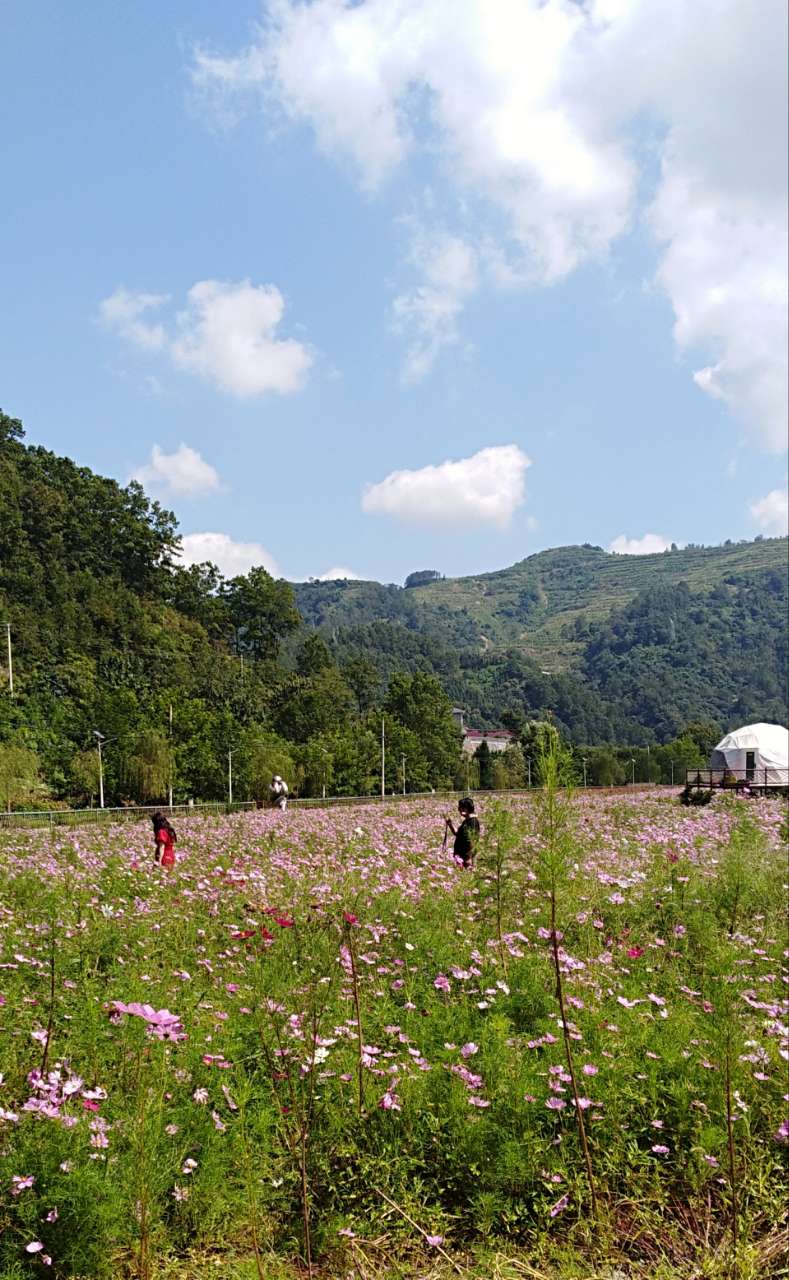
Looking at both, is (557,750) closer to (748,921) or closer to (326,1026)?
(326,1026)

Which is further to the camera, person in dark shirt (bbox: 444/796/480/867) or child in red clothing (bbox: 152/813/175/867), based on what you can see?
child in red clothing (bbox: 152/813/175/867)

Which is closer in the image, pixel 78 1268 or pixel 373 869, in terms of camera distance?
pixel 78 1268

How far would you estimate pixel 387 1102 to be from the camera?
12.7 feet

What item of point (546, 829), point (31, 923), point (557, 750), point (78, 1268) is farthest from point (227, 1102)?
point (31, 923)

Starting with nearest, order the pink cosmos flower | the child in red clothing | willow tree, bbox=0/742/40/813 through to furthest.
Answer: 1. the pink cosmos flower
2. the child in red clothing
3. willow tree, bbox=0/742/40/813

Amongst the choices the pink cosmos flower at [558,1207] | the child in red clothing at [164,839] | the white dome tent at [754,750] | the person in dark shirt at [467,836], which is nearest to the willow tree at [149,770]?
the white dome tent at [754,750]

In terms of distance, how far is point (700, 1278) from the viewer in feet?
10.5

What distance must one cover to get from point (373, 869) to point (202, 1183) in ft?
21.0

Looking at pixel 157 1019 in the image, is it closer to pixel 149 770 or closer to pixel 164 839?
pixel 164 839

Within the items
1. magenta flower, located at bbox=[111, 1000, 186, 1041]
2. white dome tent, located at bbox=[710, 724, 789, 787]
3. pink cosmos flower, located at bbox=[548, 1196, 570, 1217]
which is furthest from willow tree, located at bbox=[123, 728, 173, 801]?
pink cosmos flower, located at bbox=[548, 1196, 570, 1217]

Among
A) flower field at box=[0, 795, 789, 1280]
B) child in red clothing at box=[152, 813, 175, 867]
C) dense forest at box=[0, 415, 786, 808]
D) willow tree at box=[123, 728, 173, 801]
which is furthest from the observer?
dense forest at box=[0, 415, 786, 808]

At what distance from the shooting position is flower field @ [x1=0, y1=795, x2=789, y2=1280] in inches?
128

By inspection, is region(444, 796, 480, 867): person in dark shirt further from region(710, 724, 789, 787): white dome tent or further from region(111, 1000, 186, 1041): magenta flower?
region(710, 724, 789, 787): white dome tent

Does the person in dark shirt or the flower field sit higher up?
the person in dark shirt
